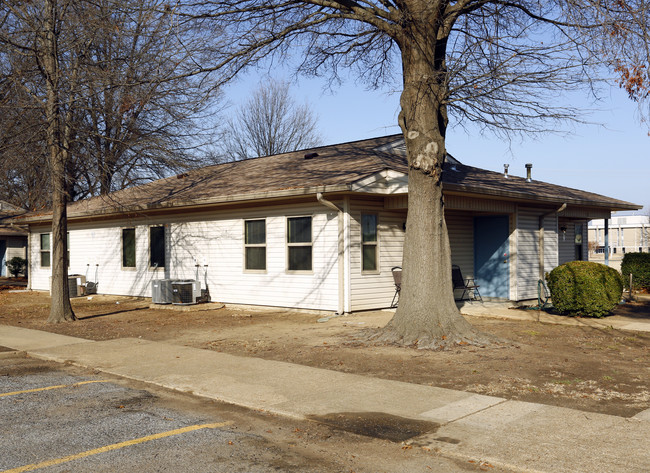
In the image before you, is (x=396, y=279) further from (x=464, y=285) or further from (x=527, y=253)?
(x=527, y=253)

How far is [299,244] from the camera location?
50.3 feet

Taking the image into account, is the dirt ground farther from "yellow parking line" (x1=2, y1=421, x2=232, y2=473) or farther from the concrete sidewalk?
"yellow parking line" (x1=2, y1=421, x2=232, y2=473)

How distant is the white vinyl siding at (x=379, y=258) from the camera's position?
14.5m

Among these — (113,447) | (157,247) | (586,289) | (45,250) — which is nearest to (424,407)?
(113,447)

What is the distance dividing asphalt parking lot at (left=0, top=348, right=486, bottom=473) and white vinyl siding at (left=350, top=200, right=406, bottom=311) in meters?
7.62

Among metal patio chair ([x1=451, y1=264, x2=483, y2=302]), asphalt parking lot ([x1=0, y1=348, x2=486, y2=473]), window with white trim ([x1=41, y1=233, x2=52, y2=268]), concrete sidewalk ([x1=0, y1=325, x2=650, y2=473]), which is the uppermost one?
window with white trim ([x1=41, y1=233, x2=52, y2=268])

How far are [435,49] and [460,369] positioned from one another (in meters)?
5.71

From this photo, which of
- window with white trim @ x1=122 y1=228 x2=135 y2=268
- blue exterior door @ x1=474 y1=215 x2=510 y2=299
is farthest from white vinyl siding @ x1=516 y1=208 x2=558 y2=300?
window with white trim @ x1=122 y1=228 x2=135 y2=268

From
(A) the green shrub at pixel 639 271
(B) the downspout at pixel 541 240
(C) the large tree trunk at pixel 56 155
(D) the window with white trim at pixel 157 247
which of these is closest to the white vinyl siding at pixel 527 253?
(B) the downspout at pixel 541 240

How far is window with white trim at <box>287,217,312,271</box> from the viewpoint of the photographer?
599 inches

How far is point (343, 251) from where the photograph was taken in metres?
14.4

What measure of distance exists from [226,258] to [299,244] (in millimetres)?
2956

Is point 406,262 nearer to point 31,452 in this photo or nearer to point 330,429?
point 330,429

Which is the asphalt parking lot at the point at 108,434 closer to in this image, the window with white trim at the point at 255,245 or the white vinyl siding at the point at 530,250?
the window with white trim at the point at 255,245
